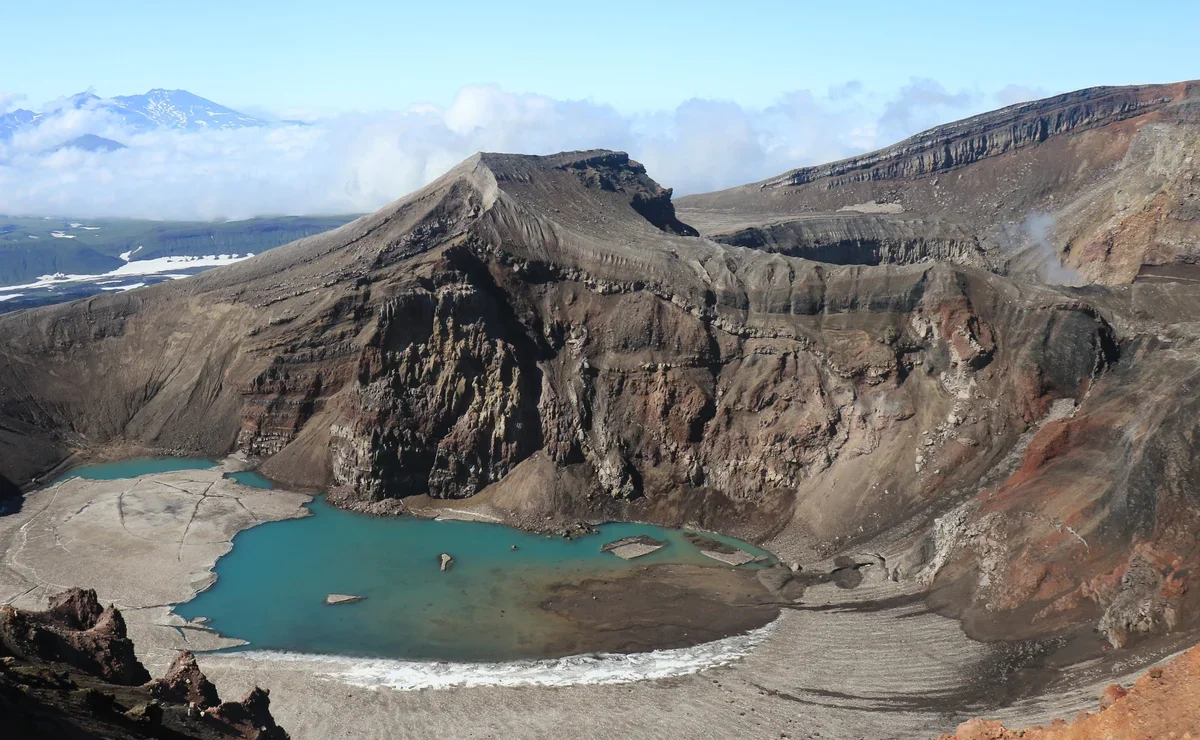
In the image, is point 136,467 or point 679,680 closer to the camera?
point 679,680

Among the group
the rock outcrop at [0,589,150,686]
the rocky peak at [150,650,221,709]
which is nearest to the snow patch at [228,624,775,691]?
the rocky peak at [150,650,221,709]

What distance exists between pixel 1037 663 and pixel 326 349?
50025mm

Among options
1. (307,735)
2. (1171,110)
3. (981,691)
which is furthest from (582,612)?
(1171,110)

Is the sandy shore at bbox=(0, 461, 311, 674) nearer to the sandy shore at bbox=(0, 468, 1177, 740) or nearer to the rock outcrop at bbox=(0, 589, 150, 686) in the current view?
the sandy shore at bbox=(0, 468, 1177, 740)

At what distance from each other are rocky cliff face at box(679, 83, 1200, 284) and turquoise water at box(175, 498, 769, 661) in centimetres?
4464

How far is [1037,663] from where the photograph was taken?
37.6 metres

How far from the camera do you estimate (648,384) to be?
63938mm

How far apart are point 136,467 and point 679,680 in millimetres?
46622

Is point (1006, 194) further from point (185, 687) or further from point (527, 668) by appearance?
point (185, 687)

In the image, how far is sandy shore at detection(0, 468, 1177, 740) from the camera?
1414 inches

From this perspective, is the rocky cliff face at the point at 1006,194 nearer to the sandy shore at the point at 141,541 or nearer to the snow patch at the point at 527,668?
the snow patch at the point at 527,668

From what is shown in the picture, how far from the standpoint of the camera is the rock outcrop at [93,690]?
21.7 m

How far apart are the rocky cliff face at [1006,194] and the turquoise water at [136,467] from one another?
50374 millimetres

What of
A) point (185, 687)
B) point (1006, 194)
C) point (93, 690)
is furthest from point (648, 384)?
point (1006, 194)
